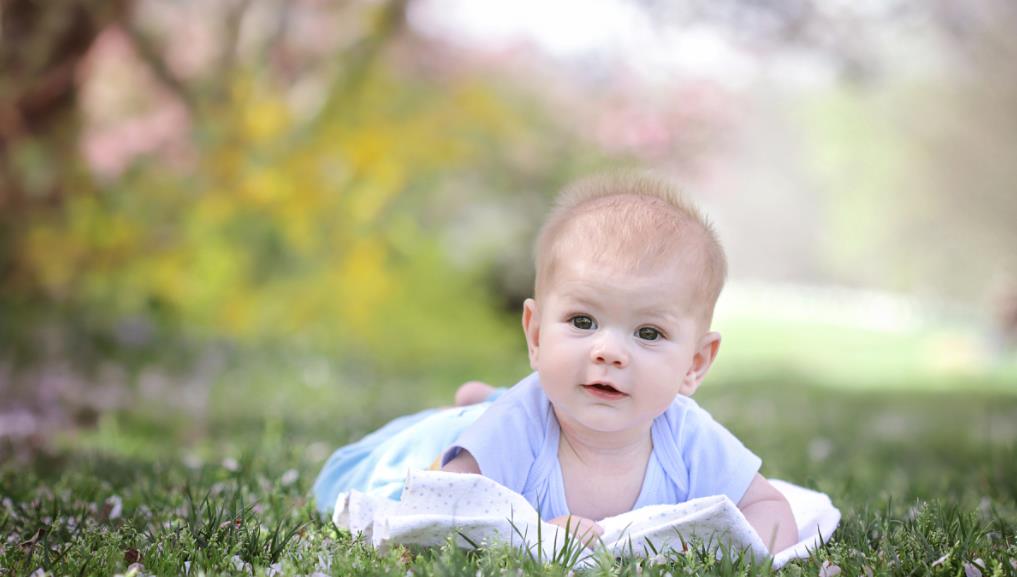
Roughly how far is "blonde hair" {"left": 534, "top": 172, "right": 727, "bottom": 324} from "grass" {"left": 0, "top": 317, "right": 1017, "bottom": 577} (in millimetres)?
652

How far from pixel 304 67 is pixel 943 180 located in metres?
17.8

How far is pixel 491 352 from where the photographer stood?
10938 mm

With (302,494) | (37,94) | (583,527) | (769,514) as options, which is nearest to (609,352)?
(583,527)

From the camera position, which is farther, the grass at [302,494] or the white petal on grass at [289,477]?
the white petal on grass at [289,477]

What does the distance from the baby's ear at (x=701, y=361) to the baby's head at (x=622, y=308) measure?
0.02 m

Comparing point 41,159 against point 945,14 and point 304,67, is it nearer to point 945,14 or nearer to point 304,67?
point 304,67

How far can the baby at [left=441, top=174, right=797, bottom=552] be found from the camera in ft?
7.94

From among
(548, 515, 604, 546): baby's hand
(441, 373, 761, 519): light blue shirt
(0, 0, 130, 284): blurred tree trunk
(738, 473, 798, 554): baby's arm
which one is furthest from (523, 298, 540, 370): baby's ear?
(0, 0, 130, 284): blurred tree trunk

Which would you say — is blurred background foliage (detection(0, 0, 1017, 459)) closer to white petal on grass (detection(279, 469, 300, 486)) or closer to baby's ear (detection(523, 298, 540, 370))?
white petal on grass (detection(279, 469, 300, 486))

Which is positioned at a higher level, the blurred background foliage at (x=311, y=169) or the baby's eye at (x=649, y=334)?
the blurred background foliage at (x=311, y=169)

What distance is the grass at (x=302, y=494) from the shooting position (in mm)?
2225

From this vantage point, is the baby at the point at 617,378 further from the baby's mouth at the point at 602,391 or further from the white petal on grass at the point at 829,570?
the white petal on grass at the point at 829,570

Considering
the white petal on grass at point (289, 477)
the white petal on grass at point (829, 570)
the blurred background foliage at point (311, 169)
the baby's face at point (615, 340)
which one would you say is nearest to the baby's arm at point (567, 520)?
the baby's face at point (615, 340)

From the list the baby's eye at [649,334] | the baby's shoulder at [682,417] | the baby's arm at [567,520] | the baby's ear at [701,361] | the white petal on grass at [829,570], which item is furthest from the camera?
the baby's shoulder at [682,417]
